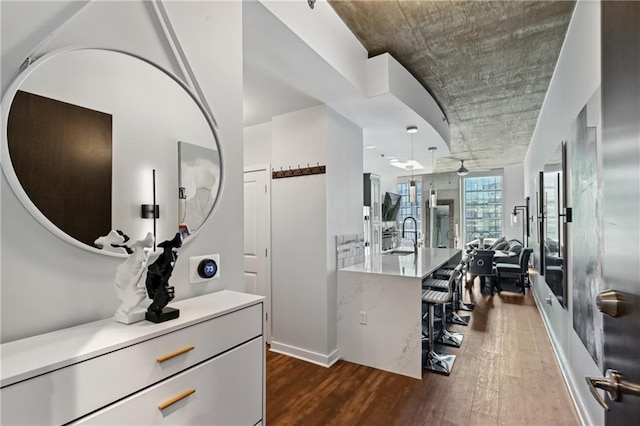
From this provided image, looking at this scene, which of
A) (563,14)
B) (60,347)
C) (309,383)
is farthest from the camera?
(309,383)

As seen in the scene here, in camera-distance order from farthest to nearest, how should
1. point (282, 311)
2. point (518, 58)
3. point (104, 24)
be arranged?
point (282, 311) → point (518, 58) → point (104, 24)

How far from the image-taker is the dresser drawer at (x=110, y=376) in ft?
2.26

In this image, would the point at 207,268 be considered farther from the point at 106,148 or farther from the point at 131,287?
the point at 106,148

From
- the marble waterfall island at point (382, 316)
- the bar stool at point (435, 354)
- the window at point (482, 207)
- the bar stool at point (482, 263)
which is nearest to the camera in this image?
the marble waterfall island at point (382, 316)

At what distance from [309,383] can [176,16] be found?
288 centimetres

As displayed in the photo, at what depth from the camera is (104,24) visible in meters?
1.09

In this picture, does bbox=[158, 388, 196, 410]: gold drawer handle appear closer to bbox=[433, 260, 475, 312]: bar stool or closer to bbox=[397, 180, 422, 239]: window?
bbox=[433, 260, 475, 312]: bar stool

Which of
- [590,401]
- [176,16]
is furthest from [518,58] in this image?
[176,16]

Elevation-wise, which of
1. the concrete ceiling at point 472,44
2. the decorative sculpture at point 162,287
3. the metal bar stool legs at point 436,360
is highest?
the concrete ceiling at point 472,44

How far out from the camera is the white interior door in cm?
368

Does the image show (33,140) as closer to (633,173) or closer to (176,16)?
(176,16)

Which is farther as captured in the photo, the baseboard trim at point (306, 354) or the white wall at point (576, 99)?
the baseboard trim at point (306, 354)

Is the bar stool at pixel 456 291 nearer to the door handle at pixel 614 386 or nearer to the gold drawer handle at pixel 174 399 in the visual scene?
the door handle at pixel 614 386

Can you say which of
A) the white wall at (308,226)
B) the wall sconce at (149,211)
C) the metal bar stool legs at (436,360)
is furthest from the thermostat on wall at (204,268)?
the metal bar stool legs at (436,360)
